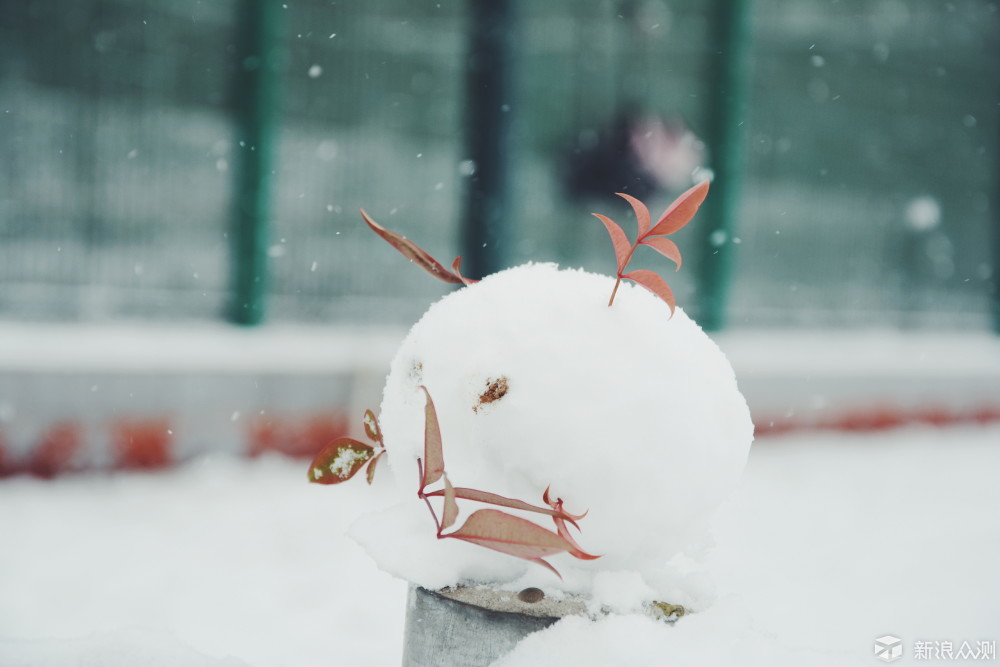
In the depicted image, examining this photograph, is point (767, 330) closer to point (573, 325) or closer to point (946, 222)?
point (946, 222)

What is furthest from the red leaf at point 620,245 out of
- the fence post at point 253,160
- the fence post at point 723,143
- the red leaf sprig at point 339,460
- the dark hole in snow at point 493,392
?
the fence post at point 723,143

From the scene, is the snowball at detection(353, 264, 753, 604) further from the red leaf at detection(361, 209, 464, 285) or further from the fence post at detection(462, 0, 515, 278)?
the fence post at detection(462, 0, 515, 278)

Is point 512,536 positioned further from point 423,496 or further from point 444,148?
point 444,148

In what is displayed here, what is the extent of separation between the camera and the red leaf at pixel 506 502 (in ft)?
3.85

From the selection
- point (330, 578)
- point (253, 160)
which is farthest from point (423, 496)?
point (253, 160)

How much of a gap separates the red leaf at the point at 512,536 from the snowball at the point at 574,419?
113 mm

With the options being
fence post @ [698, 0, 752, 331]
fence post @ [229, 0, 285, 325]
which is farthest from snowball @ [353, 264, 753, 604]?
fence post @ [698, 0, 752, 331]

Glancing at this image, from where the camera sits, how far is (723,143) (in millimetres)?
5848

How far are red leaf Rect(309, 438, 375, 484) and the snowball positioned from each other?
0.06 m

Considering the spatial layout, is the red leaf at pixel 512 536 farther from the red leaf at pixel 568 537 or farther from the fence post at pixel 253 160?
the fence post at pixel 253 160

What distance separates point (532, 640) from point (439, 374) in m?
0.45

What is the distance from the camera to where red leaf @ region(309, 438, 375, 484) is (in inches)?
53.2

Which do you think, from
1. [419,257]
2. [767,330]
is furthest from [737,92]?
[419,257]

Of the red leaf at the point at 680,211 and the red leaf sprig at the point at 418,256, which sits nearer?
the red leaf at the point at 680,211
